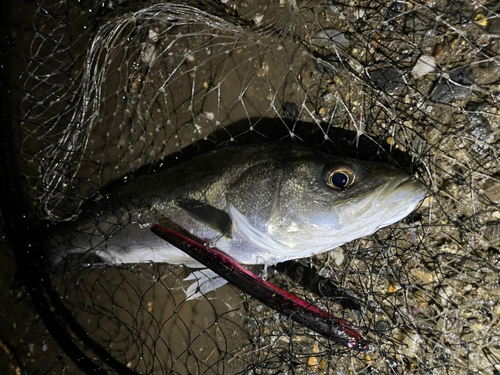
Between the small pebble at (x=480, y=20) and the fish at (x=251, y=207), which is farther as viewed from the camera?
the small pebble at (x=480, y=20)

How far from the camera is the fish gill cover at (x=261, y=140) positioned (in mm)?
2557

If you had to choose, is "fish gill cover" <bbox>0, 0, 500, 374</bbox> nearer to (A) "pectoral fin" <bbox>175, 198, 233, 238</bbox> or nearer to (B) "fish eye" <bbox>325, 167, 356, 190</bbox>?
(B) "fish eye" <bbox>325, 167, 356, 190</bbox>

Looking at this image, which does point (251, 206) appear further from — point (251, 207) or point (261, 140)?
point (261, 140)

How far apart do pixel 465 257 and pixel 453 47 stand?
5.50 feet

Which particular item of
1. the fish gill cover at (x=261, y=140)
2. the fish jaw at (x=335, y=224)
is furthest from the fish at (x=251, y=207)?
the fish gill cover at (x=261, y=140)

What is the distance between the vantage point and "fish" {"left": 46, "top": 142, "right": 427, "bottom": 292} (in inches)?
84.7

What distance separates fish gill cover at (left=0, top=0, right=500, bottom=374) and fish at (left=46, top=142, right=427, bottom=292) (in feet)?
1.28

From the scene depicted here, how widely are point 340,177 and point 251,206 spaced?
2.28 feet

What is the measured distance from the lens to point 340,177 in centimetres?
223

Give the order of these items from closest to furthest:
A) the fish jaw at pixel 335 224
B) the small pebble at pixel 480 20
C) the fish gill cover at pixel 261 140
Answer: the fish jaw at pixel 335 224 → the small pebble at pixel 480 20 → the fish gill cover at pixel 261 140

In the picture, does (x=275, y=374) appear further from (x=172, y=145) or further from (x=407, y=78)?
(x=407, y=78)

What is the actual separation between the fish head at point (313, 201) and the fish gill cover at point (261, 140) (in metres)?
0.54

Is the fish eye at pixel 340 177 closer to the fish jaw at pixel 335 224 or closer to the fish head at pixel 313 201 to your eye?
the fish head at pixel 313 201

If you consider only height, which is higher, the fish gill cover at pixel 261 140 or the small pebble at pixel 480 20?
the small pebble at pixel 480 20
